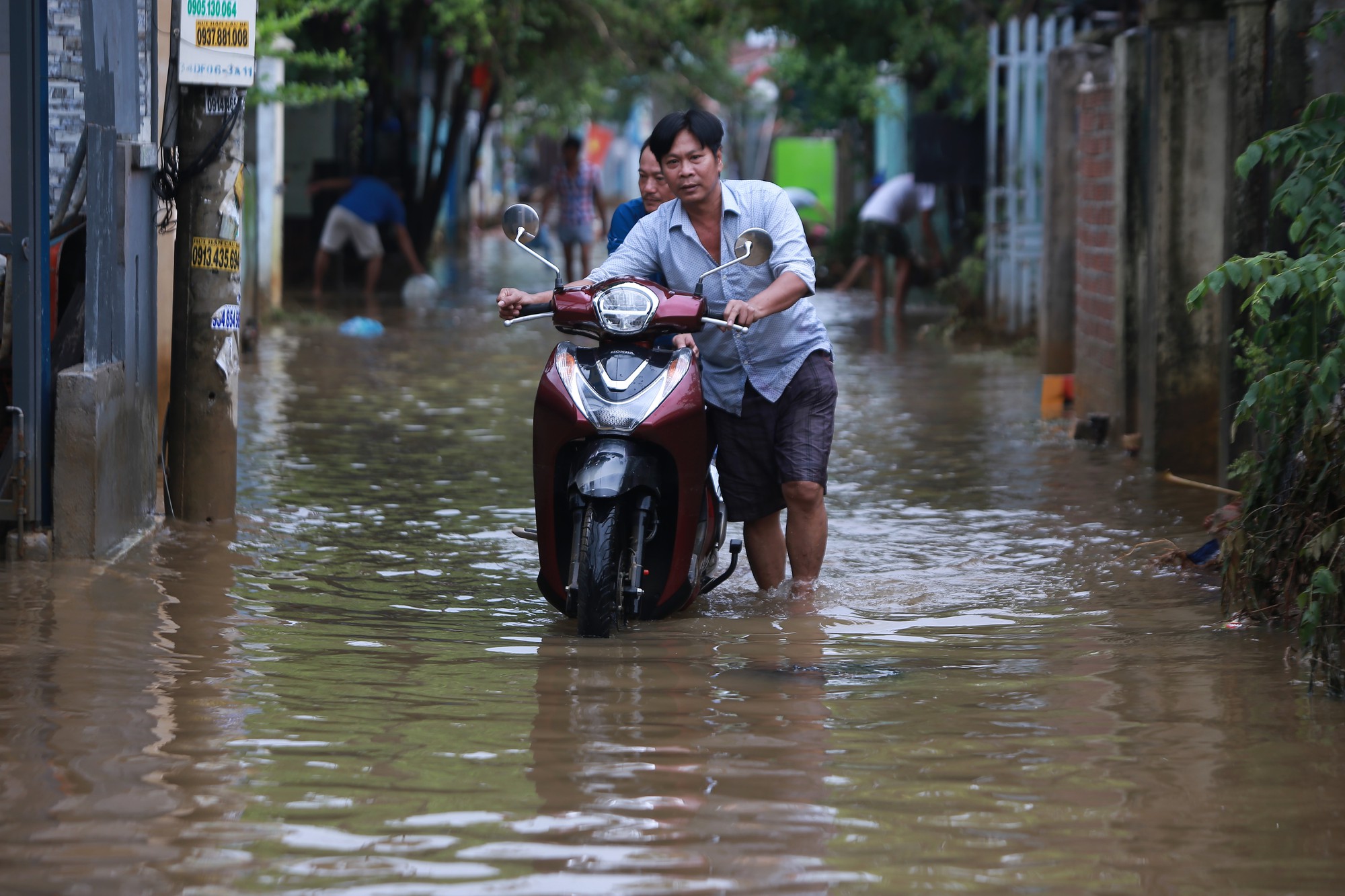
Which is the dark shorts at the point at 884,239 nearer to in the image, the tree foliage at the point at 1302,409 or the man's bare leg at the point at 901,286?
the man's bare leg at the point at 901,286

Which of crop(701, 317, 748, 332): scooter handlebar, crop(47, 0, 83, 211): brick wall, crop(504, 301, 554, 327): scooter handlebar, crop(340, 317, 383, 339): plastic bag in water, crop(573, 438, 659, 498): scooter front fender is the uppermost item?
crop(47, 0, 83, 211): brick wall

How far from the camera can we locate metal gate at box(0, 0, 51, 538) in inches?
229

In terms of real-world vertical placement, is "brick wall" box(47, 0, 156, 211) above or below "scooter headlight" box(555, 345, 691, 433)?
above

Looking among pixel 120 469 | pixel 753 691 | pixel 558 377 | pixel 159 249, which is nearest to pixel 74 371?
pixel 120 469

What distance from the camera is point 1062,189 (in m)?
11.9

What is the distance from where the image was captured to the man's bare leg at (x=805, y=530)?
224 inches

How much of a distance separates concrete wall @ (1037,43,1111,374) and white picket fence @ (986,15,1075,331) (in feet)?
2.95

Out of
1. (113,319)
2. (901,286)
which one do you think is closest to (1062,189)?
(901,286)

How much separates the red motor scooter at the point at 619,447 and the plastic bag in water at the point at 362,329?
1000 centimetres

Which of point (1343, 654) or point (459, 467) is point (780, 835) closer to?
point (1343, 654)

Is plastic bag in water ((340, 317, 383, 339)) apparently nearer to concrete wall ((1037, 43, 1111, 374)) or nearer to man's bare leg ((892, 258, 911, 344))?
man's bare leg ((892, 258, 911, 344))

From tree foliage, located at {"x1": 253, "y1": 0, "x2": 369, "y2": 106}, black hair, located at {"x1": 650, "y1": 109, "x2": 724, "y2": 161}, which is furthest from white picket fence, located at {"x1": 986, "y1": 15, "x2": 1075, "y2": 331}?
black hair, located at {"x1": 650, "y1": 109, "x2": 724, "y2": 161}

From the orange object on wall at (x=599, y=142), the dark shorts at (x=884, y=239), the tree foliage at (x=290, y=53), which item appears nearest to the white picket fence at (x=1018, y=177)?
the dark shorts at (x=884, y=239)

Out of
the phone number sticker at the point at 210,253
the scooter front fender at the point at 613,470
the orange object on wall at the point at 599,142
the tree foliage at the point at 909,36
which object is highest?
the orange object on wall at the point at 599,142
